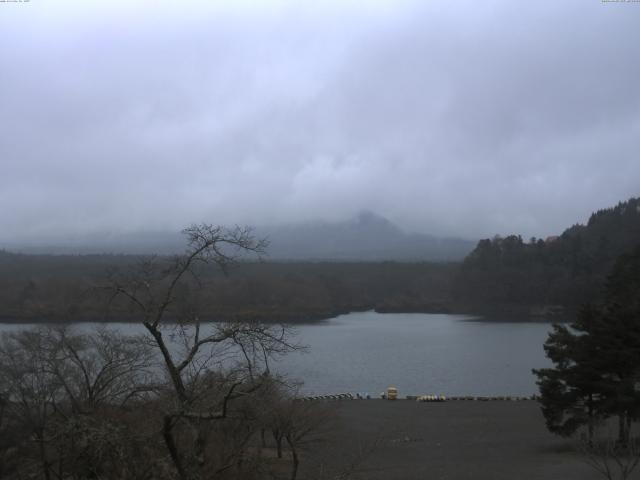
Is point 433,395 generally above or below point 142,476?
below

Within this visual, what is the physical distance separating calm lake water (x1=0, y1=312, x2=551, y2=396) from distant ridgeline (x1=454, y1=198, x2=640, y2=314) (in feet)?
37.2

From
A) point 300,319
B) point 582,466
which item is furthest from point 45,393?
point 300,319

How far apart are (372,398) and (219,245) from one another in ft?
80.2

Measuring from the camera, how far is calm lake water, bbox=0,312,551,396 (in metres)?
31.6

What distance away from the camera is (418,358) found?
4059 cm

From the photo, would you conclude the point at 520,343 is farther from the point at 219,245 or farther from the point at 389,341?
the point at 219,245

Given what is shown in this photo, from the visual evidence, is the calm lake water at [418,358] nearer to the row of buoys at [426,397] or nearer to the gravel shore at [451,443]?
the row of buoys at [426,397]

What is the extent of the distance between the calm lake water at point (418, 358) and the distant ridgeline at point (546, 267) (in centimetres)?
1133

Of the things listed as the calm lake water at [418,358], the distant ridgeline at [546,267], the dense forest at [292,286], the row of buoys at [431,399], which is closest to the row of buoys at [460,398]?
the row of buoys at [431,399]

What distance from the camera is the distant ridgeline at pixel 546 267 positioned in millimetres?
71938

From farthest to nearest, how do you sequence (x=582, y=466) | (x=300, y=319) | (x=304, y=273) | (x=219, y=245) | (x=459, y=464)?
A: (x=304, y=273)
(x=300, y=319)
(x=459, y=464)
(x=582, y=466)
(x=219, y=245)

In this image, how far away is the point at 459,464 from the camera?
16422 mm

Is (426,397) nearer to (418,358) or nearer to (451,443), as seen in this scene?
(451,443)

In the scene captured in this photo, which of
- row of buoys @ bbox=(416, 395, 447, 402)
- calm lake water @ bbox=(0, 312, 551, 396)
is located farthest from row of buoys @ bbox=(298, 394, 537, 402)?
calm lake water @ bbox=(0, 312, 551, 396)
